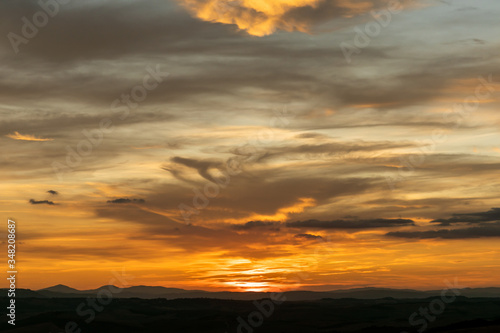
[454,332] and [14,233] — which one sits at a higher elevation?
[14,233]

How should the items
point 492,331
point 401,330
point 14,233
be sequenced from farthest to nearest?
point 401,330 → point 492,331 → point 14,233

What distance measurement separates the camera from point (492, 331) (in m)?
129

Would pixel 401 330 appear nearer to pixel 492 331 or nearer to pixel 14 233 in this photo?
pixel 492 331

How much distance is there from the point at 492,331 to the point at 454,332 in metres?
9.17

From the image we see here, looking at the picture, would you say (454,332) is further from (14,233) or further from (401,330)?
(14,233)

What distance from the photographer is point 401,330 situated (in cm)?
19912

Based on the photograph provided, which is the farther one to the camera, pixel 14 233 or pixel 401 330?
pixel 401 330

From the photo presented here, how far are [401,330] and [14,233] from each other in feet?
474

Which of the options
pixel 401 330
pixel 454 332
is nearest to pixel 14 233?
pixel 454 332

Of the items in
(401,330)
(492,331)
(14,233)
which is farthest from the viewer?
(401,330)

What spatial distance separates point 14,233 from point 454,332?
9796 cm

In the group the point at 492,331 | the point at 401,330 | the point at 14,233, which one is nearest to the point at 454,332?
the point at 492,331

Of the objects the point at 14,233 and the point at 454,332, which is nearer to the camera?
the point at 14,233

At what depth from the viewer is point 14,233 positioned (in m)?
92.9
